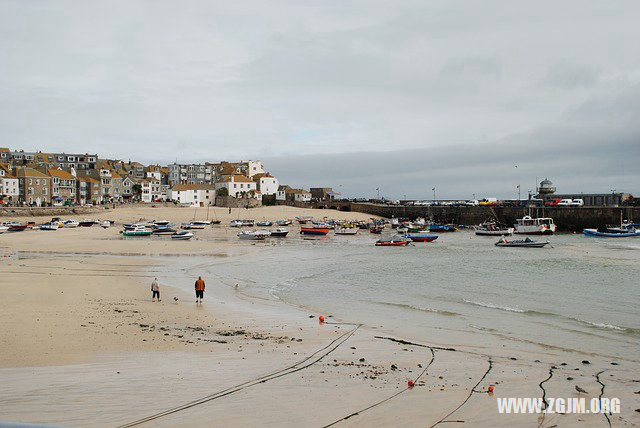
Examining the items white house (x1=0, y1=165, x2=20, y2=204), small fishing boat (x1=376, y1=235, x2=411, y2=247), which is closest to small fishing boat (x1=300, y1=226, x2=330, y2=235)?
small fishing boat (x1=376, y1=235, x2=411, y2=247)

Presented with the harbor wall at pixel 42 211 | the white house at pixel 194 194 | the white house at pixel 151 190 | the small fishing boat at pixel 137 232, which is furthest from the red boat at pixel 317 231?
the white house at pixel 151 190

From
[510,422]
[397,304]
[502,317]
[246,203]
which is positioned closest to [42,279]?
[397,304]

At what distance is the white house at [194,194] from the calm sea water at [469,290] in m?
76.1

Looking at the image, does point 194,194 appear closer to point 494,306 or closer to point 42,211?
point 42,211

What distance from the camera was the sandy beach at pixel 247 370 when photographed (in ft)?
29.2

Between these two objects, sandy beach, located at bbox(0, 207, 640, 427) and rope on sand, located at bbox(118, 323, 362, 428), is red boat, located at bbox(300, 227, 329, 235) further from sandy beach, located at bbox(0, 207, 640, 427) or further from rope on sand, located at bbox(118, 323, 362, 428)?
rope on sand, located at bbox(118, 323, 362, 428)

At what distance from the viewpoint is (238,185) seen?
126938 millimetres

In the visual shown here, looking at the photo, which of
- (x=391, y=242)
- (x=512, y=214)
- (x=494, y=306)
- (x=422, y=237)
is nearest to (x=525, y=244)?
(x=422, y=237)

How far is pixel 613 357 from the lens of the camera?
14375 mm

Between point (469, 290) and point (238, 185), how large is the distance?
10397cm

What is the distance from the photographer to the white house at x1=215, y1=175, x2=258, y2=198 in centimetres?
12469

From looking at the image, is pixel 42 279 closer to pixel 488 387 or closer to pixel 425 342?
pixel 425 342

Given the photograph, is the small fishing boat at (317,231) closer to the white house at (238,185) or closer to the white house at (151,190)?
the white house at (238,185)

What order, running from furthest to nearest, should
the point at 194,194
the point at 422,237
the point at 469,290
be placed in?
the point at 194,194, the point at 422,237, the point at 469,290
